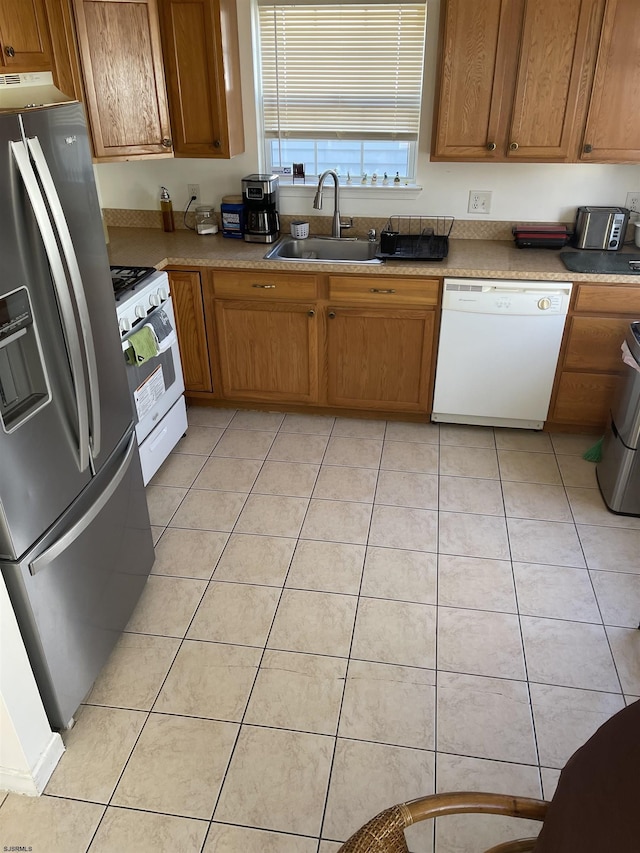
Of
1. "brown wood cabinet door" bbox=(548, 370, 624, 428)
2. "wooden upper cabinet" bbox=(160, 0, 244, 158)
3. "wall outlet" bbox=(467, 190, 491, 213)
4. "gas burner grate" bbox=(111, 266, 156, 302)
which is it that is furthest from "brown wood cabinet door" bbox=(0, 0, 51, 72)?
"brown wood cabinet door" bbox=(548, 370, 624, 428)

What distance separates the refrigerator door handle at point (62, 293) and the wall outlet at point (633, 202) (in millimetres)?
2994

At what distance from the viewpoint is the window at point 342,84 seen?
3.33 m

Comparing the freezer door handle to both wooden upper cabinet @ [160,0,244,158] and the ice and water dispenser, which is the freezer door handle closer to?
the ice and water dispenser

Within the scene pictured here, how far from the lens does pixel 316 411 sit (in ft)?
12.2

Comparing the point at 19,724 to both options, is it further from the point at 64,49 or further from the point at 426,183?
the point at 426,183

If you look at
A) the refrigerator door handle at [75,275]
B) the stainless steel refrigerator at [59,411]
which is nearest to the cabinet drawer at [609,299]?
the stainless steel refrigerator at [59,411]

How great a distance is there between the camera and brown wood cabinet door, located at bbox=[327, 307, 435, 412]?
3.35 meters

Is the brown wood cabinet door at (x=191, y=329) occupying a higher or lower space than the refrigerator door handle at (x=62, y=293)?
lower

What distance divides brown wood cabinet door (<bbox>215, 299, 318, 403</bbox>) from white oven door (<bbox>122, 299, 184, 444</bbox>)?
0.31m

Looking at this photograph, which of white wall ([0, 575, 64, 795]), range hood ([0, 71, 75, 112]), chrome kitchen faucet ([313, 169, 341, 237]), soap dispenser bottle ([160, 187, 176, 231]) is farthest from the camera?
soap dispenser bottle ([160, 187, 176, 231])

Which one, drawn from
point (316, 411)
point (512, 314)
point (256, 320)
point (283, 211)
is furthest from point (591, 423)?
point (283, 211)

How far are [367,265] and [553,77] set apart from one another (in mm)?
1185

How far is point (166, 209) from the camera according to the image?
12.4 feet

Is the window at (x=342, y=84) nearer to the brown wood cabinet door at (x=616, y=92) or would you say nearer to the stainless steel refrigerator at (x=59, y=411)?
the brown wood cabinet door at (x=616, y=92)
